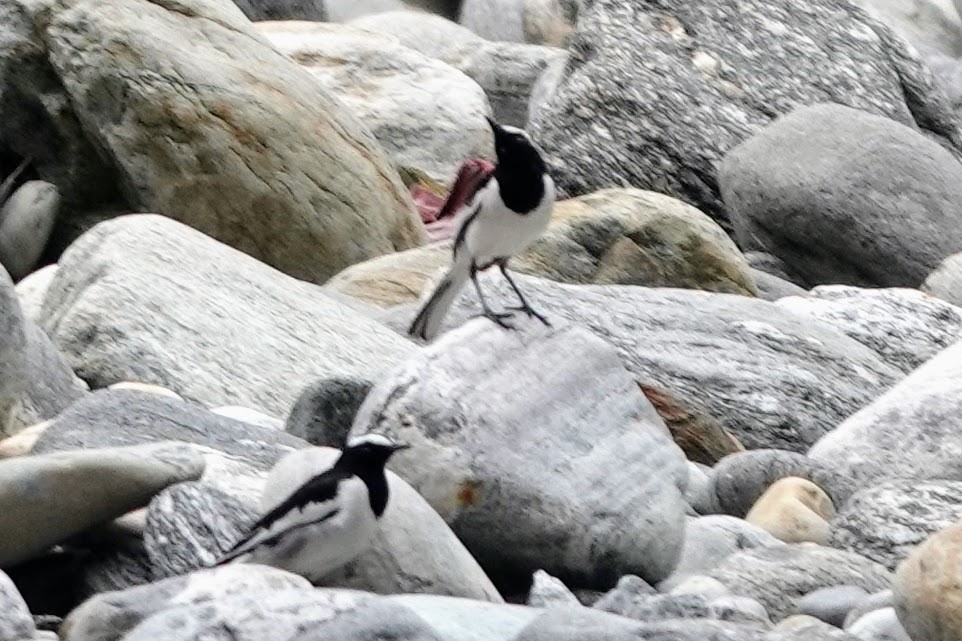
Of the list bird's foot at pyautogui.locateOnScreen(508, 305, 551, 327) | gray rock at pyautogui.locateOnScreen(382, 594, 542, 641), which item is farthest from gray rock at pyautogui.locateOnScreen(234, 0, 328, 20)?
gray rock at pyautogui.locateOnScreen(382, 594, 542, 641)

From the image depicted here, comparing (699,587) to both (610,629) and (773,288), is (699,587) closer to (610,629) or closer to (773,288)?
(610,629)

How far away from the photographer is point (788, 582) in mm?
6809

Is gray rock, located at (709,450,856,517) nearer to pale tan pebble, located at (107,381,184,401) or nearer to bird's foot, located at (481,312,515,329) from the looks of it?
bird's foot, located at (481,312,515,329)

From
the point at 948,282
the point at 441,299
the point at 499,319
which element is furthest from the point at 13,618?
the point at 948,282

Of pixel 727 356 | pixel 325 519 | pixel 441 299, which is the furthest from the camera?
pixel 727 356

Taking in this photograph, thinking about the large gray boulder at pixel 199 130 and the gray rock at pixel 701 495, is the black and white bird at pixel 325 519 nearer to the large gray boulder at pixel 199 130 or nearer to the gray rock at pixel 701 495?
the gray rock at pixel 701 495

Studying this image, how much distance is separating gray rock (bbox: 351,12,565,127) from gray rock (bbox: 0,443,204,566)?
14344 millimetres

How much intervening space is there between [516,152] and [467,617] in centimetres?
276

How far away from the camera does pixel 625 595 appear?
6.29 m

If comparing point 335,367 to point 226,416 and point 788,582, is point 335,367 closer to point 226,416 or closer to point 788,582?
point 226,416

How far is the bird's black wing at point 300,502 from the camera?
18.1ft

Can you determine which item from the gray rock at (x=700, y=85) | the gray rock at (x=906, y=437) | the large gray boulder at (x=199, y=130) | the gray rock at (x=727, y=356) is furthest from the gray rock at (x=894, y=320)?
the gray rock at (x=700, y=85)

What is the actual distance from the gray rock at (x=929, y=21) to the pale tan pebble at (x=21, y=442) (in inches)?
930

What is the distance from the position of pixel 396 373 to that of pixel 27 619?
177 centimetres
